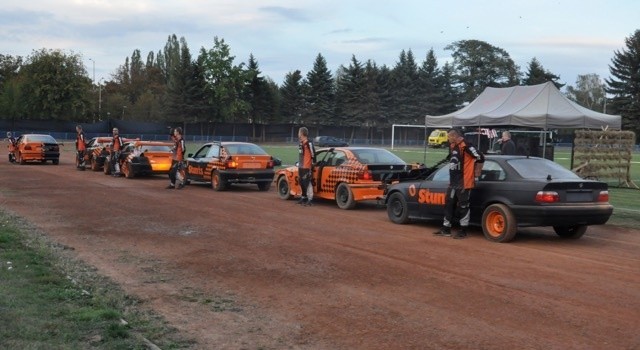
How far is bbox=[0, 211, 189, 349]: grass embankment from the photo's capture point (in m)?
5.57

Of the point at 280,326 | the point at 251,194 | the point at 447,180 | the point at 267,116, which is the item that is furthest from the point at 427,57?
Answer: the point at 280,326

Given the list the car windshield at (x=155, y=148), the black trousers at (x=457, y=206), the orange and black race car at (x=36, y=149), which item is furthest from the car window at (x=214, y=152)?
the orange and black race car at (x=36, y=149)

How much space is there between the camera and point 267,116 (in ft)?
305

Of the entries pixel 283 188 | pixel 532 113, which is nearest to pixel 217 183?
pixel 283 188

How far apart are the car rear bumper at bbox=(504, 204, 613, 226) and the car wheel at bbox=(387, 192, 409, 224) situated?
2566 millimetres

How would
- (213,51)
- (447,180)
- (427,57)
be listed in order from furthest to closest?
(427,57)
(213,51)
(447,180)

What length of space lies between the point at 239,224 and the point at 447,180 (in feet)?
12.5

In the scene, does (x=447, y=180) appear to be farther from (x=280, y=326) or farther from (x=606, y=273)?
(x=280, y=326)

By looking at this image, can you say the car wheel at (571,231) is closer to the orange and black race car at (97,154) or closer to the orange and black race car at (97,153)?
the orange and black race car at (97,154)

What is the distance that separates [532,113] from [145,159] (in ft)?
41.7

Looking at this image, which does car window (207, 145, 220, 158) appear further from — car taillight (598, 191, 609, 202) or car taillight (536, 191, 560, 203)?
car taillight (598, 191, 609, 202)

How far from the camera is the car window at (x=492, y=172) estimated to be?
11.5 m

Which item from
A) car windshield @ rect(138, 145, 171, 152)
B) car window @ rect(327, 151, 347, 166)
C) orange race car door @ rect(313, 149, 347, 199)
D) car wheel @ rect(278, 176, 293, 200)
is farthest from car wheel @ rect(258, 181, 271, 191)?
car windshield @ rect(138, 145, 171, 152)

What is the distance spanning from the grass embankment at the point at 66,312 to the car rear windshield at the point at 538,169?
6672mm
